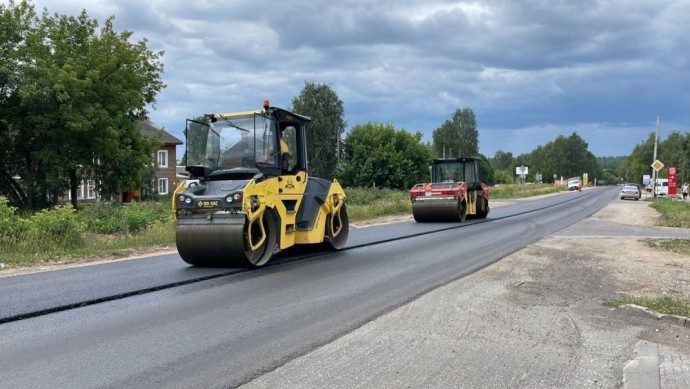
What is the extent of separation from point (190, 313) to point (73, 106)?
30.3 metres

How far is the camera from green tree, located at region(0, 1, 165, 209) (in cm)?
3225

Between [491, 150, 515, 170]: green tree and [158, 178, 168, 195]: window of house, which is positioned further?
[491, 150, 515, 170]: green tree

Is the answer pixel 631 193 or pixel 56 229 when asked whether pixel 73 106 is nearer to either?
pixel 56 229

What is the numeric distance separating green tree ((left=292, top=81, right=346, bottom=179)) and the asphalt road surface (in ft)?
192

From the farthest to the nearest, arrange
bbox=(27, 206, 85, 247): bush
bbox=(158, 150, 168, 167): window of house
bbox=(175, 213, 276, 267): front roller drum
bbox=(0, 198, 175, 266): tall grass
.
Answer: bbox=(158, 150, 168, 167): window of house → bbox=(27, 206, 85, 247): bush → bbox=(0, 198, 175, 266): tall grass → bbox=(175, 213, 276, 267): front roller drum

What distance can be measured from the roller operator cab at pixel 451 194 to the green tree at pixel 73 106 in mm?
19774

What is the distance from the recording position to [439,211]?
22.3m

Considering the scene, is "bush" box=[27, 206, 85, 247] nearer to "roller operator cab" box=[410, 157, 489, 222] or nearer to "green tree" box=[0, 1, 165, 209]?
"roller operator cab" box=[410, 157, 489, 222]

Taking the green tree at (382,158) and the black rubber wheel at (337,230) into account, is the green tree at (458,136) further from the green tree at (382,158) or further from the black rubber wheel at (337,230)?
the black rubber wheel at (337,230)

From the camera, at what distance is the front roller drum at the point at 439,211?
2222 cm

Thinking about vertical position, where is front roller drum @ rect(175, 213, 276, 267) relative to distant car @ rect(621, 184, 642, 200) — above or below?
above

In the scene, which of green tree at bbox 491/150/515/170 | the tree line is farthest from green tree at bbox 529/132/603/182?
the tree line

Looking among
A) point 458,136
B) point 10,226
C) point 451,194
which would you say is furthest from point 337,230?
point 458,136

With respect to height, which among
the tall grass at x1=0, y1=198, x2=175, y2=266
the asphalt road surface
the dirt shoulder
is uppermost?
the tall grass at x1=0, y1=198, x2=175, y2=266
